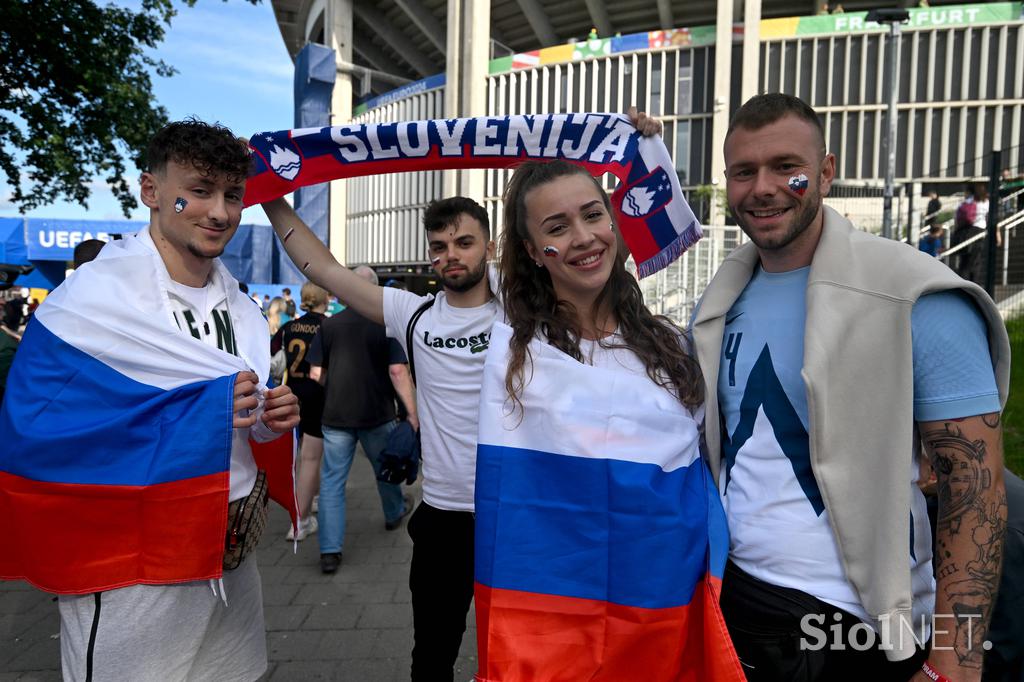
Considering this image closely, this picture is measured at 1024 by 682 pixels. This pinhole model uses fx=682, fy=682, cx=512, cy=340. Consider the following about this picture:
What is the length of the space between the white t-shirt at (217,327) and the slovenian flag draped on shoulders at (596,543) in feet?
3.08

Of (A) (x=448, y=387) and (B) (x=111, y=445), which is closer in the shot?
(B) (x=111, y=445)

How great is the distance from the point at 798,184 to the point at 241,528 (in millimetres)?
2007

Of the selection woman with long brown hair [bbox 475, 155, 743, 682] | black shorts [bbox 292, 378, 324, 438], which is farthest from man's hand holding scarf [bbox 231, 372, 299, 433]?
black shorts [bbox 292, 378, 324, 438]

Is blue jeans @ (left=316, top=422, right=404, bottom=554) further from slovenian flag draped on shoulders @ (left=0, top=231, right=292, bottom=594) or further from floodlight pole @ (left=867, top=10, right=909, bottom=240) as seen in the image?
floodlight pole @ (left=867, top=10, right=909, bottom=240)

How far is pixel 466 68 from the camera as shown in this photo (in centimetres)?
3319

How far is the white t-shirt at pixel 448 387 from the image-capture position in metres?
2.74

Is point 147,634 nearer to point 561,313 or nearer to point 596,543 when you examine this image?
point 596,543

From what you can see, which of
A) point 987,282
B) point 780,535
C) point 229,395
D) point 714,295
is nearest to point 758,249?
point 714,295

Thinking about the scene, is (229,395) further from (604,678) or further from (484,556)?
(604,678)

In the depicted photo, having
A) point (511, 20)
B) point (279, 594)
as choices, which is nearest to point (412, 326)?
point (279, 594)

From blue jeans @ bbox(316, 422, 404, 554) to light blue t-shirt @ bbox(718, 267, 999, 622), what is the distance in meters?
3.22

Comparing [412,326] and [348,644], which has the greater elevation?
[412,326]

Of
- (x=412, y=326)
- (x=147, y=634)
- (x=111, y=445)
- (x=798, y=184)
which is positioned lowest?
(x=147, y=634)

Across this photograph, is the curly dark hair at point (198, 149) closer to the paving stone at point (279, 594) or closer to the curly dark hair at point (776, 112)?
the curly dark hair at point (776, 112)
